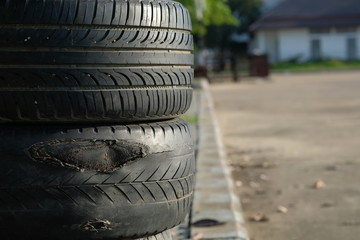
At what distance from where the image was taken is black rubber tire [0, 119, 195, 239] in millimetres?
3000

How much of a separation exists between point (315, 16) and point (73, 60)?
191 feet

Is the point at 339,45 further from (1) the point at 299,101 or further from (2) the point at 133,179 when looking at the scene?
(2) the point at 133,179

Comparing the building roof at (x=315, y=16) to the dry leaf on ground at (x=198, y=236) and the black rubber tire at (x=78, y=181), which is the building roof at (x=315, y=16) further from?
the black rubber tire at (x=78, y=181)

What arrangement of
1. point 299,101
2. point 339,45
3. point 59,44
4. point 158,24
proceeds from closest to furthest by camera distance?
point 59,44 < point 158,24 < point 299,101 < point 339,45

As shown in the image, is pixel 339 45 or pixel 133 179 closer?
pixel 133 179

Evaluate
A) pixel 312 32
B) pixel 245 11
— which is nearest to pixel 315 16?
pixel 312 32

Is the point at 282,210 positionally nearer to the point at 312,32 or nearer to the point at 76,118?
the point at 76,118

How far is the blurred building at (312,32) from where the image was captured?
5841cm

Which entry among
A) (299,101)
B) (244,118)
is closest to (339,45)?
(299,101)

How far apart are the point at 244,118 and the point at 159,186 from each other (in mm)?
12731

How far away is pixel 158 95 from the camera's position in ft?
10.5

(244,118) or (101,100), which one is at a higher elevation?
(101,100)

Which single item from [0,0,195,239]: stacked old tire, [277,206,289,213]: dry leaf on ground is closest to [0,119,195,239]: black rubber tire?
[0,0,195,239]: stacked old tire

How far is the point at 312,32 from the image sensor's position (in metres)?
59.1
